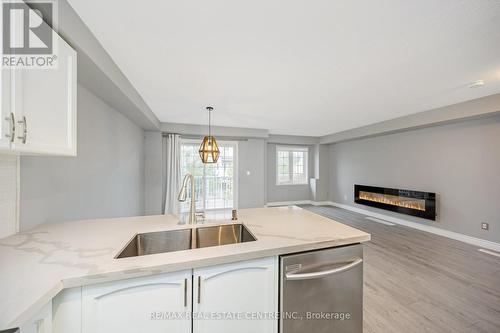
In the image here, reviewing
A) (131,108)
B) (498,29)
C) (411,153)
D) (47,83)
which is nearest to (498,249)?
(411,153)

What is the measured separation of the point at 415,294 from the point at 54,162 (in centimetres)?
376

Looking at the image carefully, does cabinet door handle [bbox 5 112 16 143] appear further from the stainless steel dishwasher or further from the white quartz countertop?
the stainless steel dishwasher

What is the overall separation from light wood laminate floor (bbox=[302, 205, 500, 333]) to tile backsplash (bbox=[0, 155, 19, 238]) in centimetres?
277

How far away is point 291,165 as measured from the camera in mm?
6871

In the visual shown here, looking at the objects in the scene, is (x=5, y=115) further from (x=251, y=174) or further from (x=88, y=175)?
(x=251, y=174)

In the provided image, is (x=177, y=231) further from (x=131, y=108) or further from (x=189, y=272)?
(x=131, y=108)

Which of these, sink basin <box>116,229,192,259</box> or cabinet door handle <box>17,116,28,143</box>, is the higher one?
cabinet door handle <box>17,116,28,143</box>

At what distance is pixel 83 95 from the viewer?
201cm

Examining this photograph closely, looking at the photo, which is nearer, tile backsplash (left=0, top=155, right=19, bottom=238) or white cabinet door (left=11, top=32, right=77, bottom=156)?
white cabinet door (left=11, top=32, right=77, bottom=156)

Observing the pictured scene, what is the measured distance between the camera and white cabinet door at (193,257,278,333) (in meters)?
0.99

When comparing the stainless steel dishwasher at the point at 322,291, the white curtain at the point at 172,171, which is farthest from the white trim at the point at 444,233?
the white curtain at the point at 172,171

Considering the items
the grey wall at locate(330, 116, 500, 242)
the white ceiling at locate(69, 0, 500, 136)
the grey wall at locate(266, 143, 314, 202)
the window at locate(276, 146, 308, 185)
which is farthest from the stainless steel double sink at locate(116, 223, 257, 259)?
the window at locate(276, 146, 308, 185)

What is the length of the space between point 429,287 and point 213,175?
4581 mm

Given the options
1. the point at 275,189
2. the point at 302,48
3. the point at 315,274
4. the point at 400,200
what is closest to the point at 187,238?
the point at 315,274
